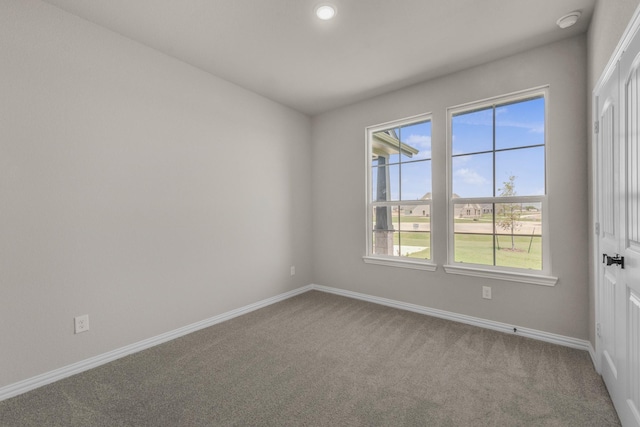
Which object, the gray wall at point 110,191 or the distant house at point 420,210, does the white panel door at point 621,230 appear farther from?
the gray wall at point 110,191

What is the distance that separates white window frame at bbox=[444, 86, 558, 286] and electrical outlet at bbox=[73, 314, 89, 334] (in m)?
3.34

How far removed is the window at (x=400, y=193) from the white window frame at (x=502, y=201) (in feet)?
0.81

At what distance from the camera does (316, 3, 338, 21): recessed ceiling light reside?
6.86ft

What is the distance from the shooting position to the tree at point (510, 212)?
283 centimetres

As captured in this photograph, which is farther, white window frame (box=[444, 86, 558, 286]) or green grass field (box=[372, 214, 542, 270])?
green grass field (box=[372, 214, 542, 270])

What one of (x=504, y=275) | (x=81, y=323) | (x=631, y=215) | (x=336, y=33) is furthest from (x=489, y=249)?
(x=81, y=323)

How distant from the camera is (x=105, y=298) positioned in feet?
7.64

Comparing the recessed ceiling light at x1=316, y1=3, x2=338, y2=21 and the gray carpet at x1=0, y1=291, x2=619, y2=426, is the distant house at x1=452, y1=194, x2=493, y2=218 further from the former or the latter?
the recessed ceiling light at x1=316, y1=3, x2=338, y2=21

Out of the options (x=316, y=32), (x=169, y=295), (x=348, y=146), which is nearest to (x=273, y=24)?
(x=316, y=32)

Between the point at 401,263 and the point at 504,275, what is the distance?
1.08 meters

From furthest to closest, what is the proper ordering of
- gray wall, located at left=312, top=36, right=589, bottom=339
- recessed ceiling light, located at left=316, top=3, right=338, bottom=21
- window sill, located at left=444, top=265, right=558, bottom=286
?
1. window sill, located at left=444, top=265, right=558, bottom=286
2. gray wall, located at left=312, top=36, right=589, bottom=339
3. recessed ceiling light, located at left=316, top=3, right=338, bottom=21

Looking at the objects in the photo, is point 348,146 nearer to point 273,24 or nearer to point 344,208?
point 344,208

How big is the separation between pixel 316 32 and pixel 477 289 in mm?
2891

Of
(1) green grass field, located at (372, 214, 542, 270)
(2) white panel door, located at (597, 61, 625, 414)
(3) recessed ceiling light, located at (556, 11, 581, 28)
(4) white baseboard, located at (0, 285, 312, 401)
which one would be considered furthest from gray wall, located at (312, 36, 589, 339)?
(4) white baseboard, located at (0, 285, 312, 401)
